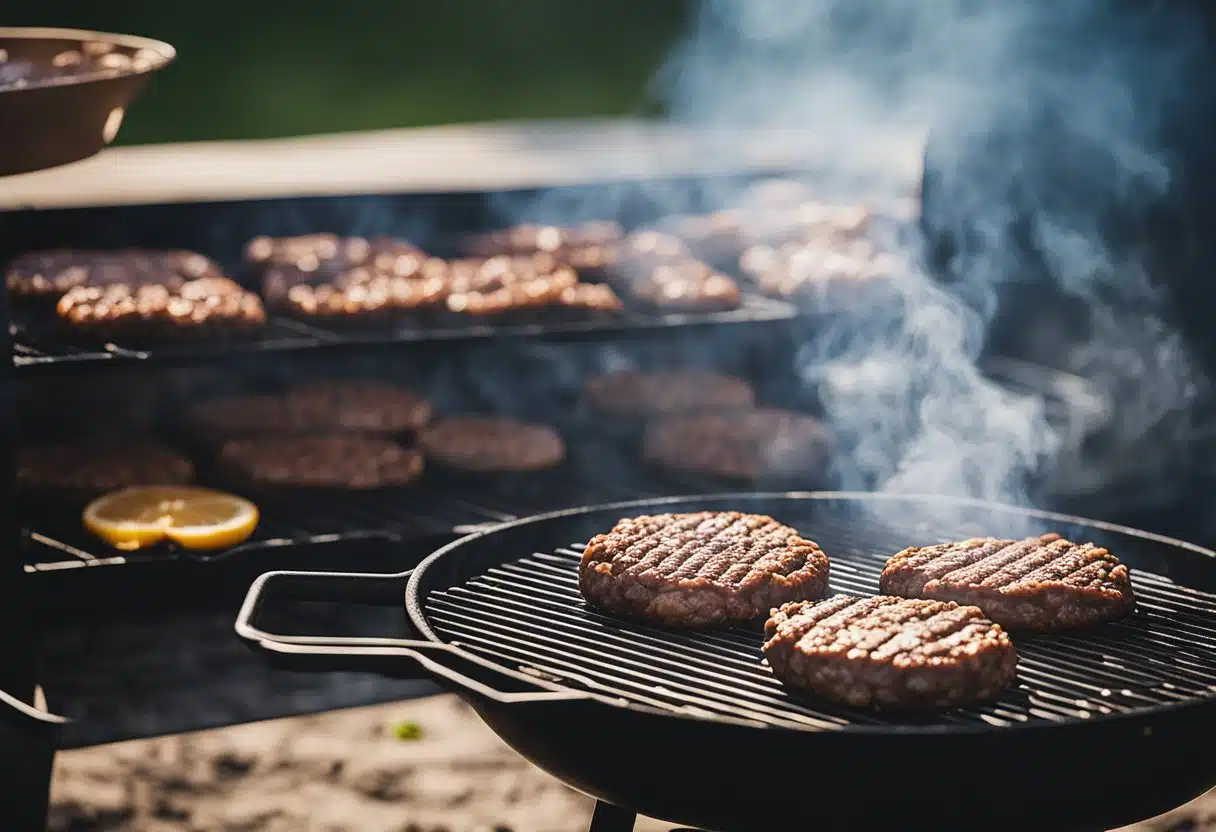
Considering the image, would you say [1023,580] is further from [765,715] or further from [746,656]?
[765,715]

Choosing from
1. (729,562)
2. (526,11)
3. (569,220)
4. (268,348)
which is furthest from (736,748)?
(526,11)

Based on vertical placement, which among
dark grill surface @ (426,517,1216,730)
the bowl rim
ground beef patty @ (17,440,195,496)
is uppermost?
the bowl rim

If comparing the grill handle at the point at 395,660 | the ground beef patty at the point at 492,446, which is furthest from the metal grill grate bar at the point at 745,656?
the ground beef patty at the point at 492,446

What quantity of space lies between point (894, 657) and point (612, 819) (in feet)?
2.56

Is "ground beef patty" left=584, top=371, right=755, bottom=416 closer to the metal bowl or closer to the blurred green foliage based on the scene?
the metal bowl

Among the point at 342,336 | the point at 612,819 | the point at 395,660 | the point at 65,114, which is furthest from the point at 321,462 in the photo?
the point at 395,660

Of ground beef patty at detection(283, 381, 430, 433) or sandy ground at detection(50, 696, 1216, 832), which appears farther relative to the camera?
ground beef patty at detection(283, 381, 430, 433)

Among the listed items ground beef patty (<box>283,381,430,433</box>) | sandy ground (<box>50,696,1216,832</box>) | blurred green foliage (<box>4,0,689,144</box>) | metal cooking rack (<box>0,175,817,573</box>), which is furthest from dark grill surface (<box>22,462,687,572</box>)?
blurred green foliage (<box>4,0,689,144</box>)

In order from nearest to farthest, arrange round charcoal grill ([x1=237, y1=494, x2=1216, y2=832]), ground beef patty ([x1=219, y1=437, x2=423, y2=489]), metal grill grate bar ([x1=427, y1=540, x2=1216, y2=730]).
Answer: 1. round charcoal grill ([x1=237, y1=494, x2=1216, y2=832])
2. metal grill grate bar ([x1=427, y1=540, x2=1216, y2=730])
3. ground beef patty ([x1=219, y1=437, x2=423, y2=489])

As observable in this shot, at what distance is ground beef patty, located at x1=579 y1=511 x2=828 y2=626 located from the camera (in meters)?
3.01

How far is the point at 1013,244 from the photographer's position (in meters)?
5.24

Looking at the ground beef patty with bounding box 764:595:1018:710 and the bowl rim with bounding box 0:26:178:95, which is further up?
the bowl rim with bounding box 0:26:178:95

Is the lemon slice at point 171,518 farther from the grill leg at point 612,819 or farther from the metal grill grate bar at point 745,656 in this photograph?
the grill leg at point 612,819

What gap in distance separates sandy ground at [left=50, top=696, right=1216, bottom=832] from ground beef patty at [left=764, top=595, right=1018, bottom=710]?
1.87 m
